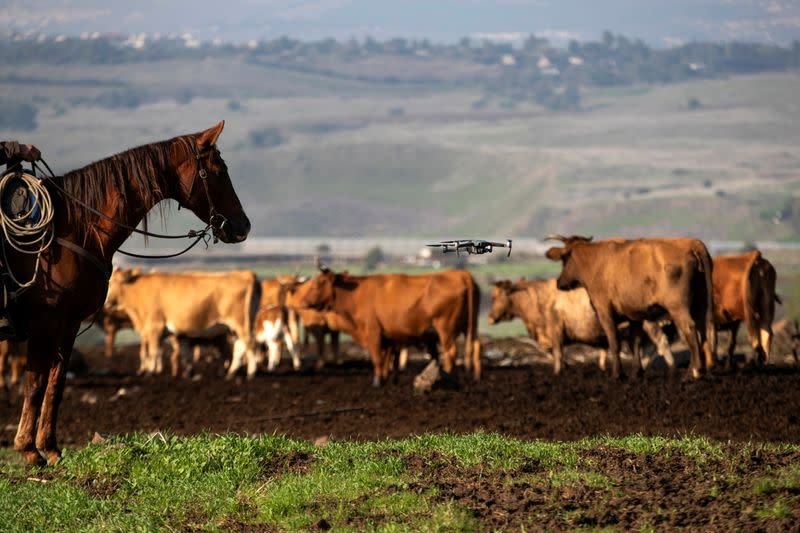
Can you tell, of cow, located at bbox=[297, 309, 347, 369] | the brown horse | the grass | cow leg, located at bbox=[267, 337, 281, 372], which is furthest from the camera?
cow leg, located at bbox=[267, 337, 281, 372]

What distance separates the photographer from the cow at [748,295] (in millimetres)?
23391

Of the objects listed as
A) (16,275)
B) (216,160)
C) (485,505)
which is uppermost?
(216,160)

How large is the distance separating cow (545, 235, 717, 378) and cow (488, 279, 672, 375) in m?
1.01

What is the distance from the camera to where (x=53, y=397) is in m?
12.4

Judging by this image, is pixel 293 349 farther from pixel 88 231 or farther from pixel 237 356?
pixel 88 231

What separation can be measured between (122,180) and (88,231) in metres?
0.56

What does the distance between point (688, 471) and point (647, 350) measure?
52.8 feet

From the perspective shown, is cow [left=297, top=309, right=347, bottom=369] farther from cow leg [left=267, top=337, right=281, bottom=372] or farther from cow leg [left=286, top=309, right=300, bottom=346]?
cow leg [left=267, top=337, right=281, bottom=372]

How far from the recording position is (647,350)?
85.6 feet

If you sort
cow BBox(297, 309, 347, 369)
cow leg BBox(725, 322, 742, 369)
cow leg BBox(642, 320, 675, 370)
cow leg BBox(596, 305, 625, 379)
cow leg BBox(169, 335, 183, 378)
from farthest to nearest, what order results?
cow BBox(297, 309, 347, 369), cow leg BBox(169, 335, 183, 378), cow leg BBox(642, 320, 675, 370), cow leg BBox(725, 322, 742, 369), cow leg BBox(596, 305, 625, 379)

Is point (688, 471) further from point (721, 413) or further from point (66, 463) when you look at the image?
point (721, 413)

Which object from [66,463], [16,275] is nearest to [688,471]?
[66,463]

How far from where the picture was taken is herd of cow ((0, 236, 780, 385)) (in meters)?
21.5

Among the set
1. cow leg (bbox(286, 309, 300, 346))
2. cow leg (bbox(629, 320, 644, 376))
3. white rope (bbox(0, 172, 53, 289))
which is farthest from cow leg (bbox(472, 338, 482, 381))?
white rope (bbox(0, 172, 53, 289))
